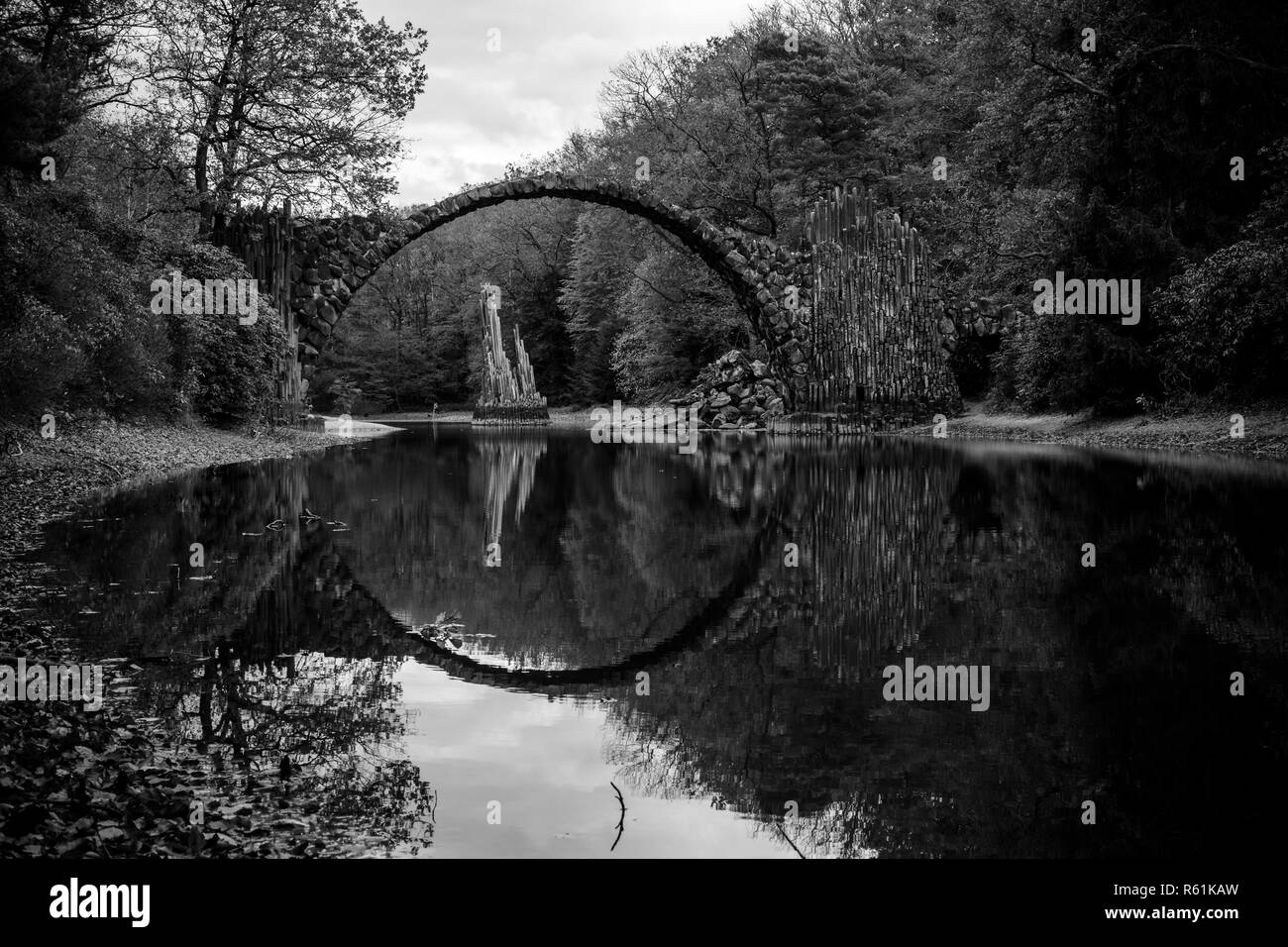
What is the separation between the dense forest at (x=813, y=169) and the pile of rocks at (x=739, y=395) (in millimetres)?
1806

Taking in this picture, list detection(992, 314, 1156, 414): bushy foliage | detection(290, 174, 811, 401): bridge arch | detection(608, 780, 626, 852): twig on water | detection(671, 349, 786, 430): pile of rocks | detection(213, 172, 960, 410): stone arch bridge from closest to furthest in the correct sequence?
detection(608, 780, 626, 852): twig on water
detection(992, 314, 1156, 414): bushy foliage
detection(213, 172, 960, 410): stone arch bridge
detection(290, 174, 811, 401): bridge arch
detection(671, 349, 786, 430): pile of rocks

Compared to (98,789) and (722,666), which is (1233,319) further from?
(98,789)

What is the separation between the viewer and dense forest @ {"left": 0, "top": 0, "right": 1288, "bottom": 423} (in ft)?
49.3

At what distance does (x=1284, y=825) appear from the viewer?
3225 millimetres

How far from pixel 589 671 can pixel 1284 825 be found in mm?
2867

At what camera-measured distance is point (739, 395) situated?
35781mm

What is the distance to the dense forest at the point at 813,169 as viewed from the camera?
15.0 metres

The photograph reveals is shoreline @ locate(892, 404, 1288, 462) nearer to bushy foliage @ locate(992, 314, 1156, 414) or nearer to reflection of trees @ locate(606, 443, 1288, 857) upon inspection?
bushy foliage @ locate(992, 314, 1156, 414)

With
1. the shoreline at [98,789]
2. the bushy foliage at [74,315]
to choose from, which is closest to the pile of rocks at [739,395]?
the bushy foliage at [74,315]

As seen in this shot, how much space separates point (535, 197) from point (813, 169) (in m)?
10.8

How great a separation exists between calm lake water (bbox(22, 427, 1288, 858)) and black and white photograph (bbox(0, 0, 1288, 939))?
3cm

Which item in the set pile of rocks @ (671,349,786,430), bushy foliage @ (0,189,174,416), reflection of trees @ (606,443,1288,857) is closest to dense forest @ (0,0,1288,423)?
bushy foliage @ (0,189,174,416)

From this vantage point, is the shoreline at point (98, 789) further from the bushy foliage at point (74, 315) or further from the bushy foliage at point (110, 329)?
the bushy foliage at point (110, 329)
